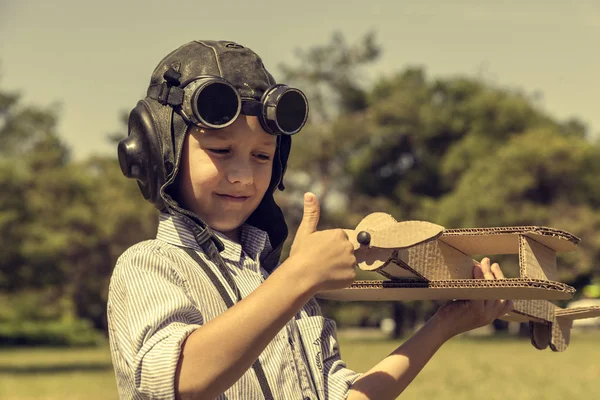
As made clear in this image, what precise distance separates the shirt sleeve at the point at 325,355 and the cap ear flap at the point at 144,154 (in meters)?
0.63

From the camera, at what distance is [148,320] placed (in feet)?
8.46

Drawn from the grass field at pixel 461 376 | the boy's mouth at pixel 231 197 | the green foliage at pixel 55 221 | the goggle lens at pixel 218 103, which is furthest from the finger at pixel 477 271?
the green foliage at pixel 55 221

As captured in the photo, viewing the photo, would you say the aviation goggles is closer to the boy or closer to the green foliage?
the boy

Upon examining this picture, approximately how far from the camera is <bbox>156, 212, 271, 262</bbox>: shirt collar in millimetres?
3002

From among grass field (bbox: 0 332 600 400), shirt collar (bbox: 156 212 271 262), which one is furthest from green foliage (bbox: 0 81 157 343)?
shirt collar (bbox: 156 212 271 262)

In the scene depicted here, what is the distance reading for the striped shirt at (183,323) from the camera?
2.53 meters

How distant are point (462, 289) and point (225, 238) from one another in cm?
79

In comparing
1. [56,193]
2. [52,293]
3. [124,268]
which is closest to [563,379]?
[56,193]

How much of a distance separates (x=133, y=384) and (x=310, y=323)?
765 millimetres

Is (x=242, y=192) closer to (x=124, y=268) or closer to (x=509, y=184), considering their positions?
(x=124, y=268)

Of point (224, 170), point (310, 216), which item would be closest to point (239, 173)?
point (224, 170)

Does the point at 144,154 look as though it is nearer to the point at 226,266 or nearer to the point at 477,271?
the point at 226,266

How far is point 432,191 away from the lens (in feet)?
170

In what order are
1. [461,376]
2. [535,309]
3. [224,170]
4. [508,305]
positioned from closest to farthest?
[224,170]
[508,305]
[535,309]
[461,376]
